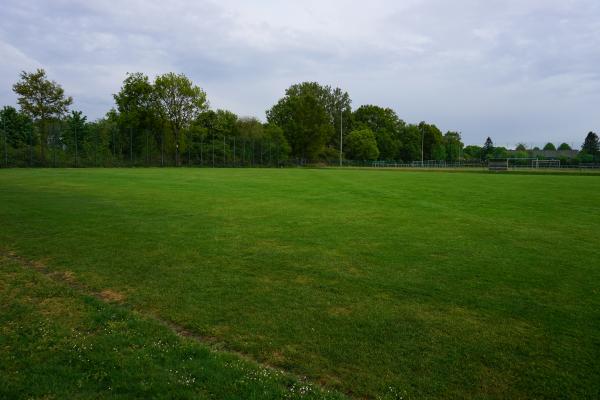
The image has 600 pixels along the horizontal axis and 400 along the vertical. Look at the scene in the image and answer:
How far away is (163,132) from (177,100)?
5.21 meters

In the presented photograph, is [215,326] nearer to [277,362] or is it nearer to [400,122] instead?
[277,362]

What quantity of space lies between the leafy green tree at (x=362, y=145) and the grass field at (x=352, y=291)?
83.9m

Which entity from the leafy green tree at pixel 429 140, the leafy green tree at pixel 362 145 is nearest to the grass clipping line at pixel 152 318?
the leafy green tree at pixel 362 145

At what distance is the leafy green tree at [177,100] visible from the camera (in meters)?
59.1

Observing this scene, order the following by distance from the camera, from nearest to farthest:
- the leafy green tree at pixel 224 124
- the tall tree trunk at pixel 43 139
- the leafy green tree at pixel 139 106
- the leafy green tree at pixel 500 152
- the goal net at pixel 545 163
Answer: the tall tree trunk at pixel 43 139, the leafy green tree at pixel 139 106, the goal net at pixel 545 163, the leafy green tree at pixel 224 124, the leafy green tree at pixel 500 152

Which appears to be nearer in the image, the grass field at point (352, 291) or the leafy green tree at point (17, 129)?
the grass field at point (352, 291)

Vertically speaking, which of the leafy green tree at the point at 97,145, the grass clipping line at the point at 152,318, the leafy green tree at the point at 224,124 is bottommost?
the grass clipping line at the point at 152,318

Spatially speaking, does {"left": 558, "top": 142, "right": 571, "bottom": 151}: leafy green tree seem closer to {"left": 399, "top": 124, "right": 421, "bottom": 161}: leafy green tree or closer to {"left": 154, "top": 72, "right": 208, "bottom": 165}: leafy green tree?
{"left": 399, "top": 124, "right": 421, "bottom": 161}: leafy green tree

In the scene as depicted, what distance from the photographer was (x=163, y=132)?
59500mm

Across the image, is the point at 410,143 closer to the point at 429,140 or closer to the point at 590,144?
the point at 429,140

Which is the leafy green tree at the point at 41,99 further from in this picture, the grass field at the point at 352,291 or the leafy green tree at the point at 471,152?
the leafy green tree at the point at 471,152

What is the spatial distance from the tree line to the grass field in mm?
40329

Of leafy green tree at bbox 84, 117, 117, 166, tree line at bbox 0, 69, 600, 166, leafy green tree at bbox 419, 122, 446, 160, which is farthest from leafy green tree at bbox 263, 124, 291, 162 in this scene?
leafy green tree at bbox 419, 122, 446, 160

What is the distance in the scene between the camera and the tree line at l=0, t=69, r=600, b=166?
47.0 metres
